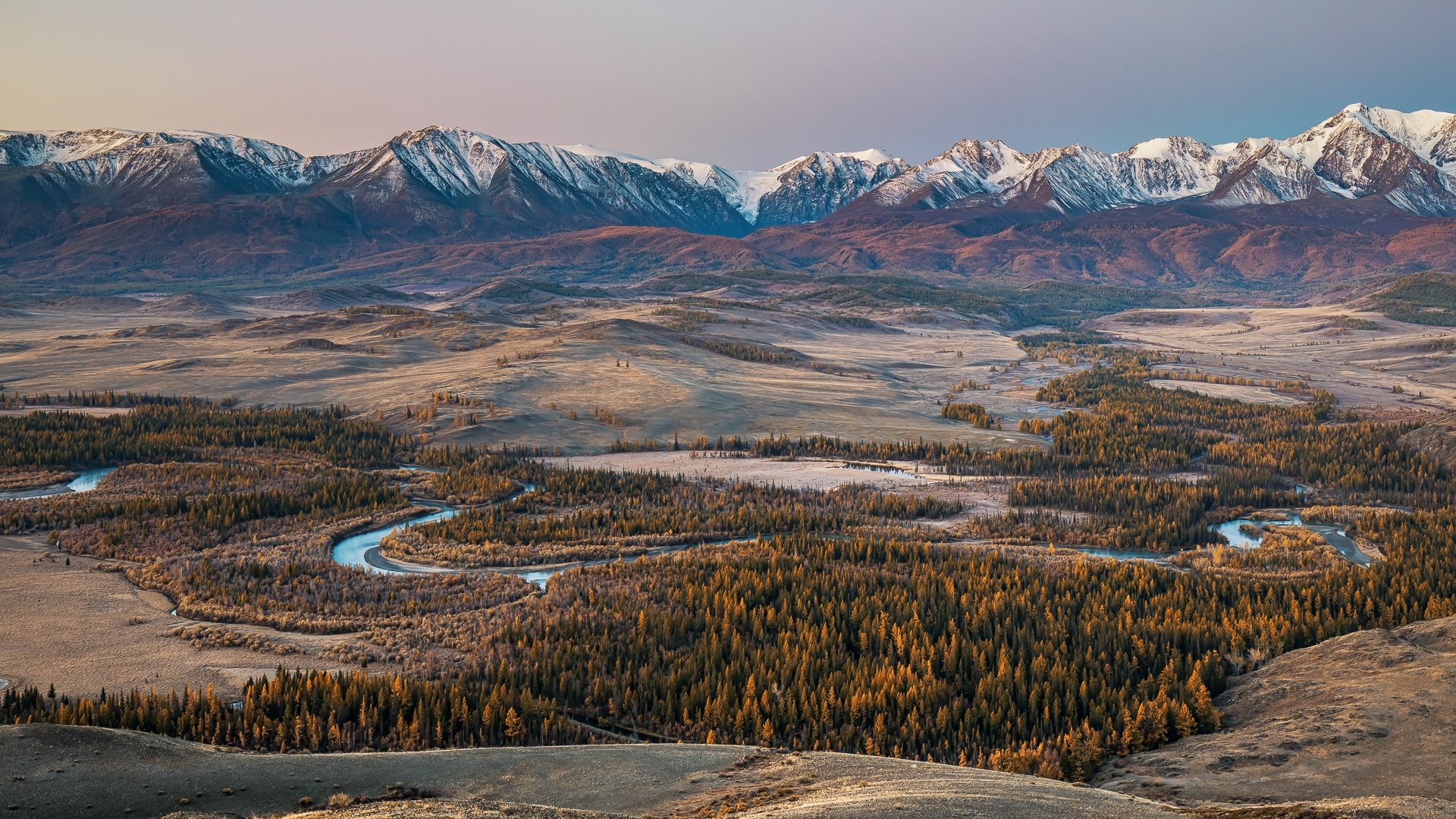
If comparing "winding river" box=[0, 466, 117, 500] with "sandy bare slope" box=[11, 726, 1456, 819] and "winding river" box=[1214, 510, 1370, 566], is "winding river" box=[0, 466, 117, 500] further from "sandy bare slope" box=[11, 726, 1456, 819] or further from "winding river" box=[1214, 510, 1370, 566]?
"winding river" box=[1214, 510, 1370, 566]

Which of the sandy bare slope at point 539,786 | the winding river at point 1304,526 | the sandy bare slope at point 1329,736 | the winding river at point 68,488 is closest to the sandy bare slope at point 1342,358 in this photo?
the winding river at point 1304,526

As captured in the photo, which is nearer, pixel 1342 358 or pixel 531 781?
pixel 531 781

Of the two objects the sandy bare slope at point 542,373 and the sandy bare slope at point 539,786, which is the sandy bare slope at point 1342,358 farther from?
the sandy bare slope at point 539,786

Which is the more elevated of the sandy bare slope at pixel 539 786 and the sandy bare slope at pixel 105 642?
the sandy bare slope at pixel 539 786

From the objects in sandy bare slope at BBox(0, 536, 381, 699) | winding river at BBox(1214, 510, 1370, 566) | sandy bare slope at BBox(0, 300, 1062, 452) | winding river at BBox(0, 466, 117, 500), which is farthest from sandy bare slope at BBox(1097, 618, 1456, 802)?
winding river at BBox(0, 466, 117, 500)

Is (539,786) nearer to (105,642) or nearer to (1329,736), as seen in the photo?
(1329,736)

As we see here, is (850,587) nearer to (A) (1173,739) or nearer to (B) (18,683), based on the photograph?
(A) (1173,739)

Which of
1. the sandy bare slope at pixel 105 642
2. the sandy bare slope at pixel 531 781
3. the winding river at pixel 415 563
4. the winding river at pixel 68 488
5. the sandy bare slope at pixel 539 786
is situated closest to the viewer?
the sandy bare slope at pixel 539 786

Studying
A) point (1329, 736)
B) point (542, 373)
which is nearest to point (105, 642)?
point (1329, 736)

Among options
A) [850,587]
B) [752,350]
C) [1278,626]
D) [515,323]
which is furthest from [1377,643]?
[515,323]
